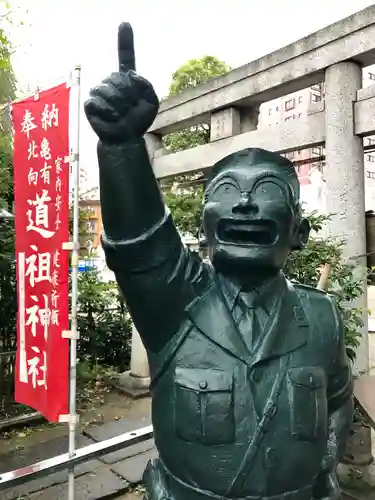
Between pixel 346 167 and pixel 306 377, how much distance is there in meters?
3.11

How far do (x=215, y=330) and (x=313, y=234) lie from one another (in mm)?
3468

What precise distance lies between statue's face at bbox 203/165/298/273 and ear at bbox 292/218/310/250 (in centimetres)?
9

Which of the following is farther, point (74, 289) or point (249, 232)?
point (74, 289)

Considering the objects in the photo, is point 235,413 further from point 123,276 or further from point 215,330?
point 123,276

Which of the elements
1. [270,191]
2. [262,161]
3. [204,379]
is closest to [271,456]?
[204,379]

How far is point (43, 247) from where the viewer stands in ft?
13.0

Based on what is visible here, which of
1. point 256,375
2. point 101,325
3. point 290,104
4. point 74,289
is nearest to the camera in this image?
point 256,375

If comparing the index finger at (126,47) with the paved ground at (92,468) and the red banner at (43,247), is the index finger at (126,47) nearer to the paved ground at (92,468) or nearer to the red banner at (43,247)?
the red banner at (43,247)

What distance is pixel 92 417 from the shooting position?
604 cm

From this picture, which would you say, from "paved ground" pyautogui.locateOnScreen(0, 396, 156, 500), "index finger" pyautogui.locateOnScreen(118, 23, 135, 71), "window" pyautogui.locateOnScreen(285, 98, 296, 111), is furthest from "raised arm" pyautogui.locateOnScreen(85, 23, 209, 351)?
"window" pyautogui.locateOnScreen(285, 98, 296, 111)

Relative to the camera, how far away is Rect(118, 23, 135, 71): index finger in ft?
4.23

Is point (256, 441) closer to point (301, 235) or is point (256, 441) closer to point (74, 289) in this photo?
point (301, 235)

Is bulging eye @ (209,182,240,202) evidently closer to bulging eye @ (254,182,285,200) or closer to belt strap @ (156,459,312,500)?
bulging eye @ (254,182,285,200)

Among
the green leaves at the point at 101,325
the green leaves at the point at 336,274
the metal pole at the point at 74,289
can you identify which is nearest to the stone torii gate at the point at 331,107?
the green leaves at the point at 336,274
